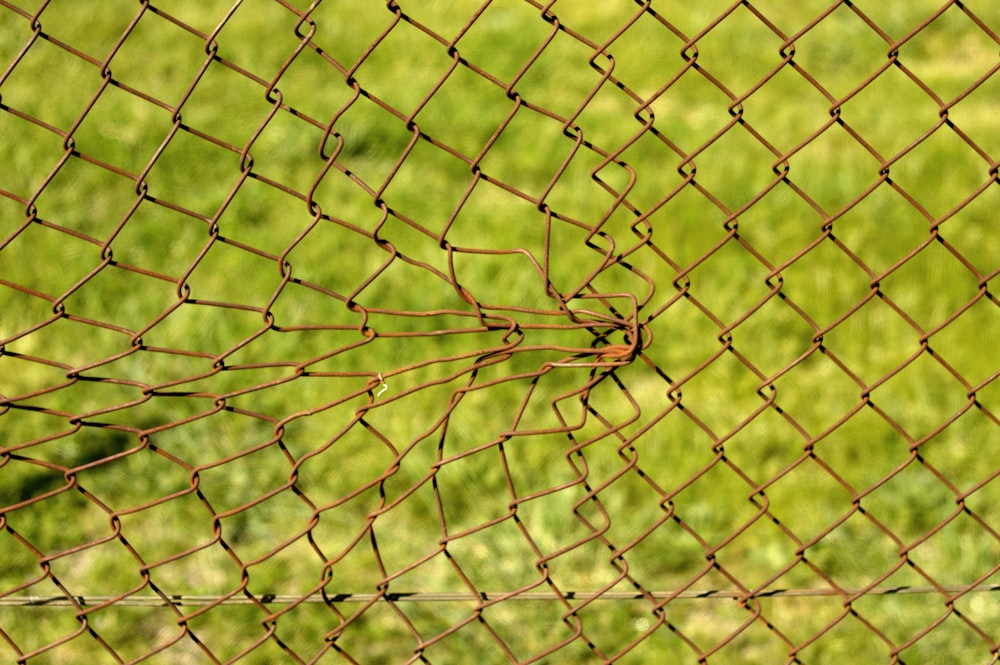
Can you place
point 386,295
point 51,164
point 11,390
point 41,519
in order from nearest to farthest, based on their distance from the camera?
point 41,519, point 11,390, point 386,295, point 51,164

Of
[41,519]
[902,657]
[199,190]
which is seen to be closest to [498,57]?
[199,190]

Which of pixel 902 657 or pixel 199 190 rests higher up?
pixel 199 190

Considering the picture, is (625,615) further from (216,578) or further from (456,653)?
(216,578)

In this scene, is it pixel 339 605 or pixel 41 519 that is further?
pixel 41 519

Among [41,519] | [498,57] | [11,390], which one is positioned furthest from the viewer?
[498,57]

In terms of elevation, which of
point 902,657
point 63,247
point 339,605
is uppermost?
point 63,247

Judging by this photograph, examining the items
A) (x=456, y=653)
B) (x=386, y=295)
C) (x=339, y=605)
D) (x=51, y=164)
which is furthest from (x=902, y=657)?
(x=51, y=164)

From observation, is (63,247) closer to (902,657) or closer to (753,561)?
(753,561)
